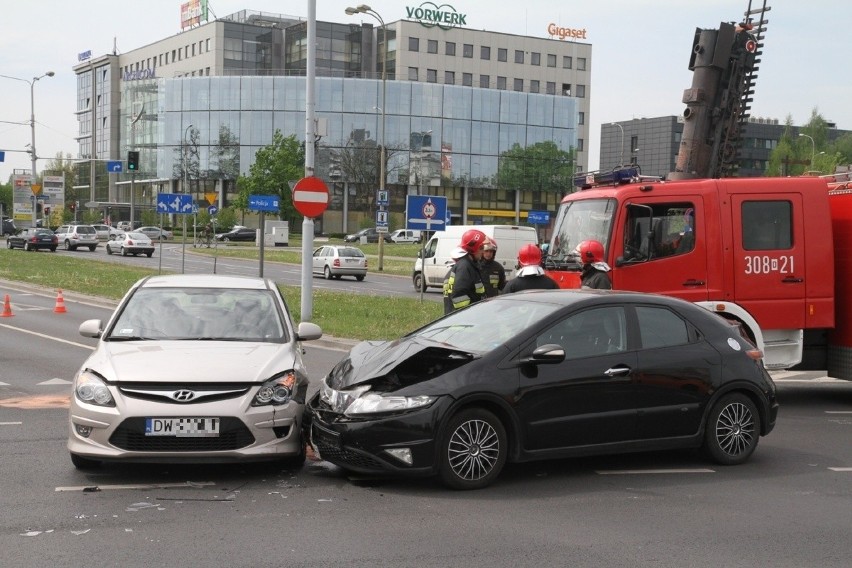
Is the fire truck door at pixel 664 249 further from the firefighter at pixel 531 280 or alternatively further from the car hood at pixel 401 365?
the car hood at pixel 401 365

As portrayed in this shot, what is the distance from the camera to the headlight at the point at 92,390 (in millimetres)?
7141

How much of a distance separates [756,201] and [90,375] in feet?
26.1

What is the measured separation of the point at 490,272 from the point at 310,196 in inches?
286

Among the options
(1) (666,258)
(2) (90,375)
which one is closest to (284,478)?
(2) (90,375)

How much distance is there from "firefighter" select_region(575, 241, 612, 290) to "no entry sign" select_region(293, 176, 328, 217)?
24.4 feet

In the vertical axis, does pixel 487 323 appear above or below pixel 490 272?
below

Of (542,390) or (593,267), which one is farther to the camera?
(593,267)

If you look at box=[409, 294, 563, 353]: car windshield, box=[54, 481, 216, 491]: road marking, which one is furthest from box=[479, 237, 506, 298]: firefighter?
box=[54, 481, 216, 491]: road marking

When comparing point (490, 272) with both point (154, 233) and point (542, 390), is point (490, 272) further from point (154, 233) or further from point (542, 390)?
point (154, 233)

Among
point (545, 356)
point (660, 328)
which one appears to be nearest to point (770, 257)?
point (660, 328)

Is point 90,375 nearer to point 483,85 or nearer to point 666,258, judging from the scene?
point 666,258

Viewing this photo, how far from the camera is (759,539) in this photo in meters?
6.38

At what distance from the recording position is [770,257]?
11.9m

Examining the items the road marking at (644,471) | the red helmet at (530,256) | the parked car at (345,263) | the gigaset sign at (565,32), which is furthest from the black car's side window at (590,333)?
the gigaset sign at (565,32)
